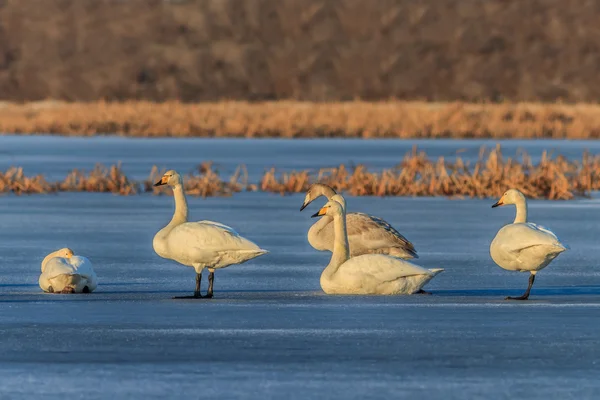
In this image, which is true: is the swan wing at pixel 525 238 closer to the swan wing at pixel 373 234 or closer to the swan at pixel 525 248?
the swan at pixel 525 248

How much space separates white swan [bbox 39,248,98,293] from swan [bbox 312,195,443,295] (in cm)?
167

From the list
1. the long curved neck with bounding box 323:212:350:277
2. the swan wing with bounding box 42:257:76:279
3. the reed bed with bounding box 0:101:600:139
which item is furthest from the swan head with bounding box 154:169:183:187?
the reed bed with bounding box 0:101:600:139

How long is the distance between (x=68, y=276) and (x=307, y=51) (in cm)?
9358

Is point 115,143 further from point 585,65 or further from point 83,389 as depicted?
point 585,65

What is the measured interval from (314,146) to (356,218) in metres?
30.8

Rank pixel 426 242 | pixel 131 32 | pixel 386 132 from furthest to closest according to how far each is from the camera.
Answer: pixel 131 32, pixel 386 132, pixel 426 242

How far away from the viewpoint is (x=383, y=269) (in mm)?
10602

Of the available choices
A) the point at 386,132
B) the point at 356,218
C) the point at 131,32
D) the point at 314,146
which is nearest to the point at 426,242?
the point at 356,218

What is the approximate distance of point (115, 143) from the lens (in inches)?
1754

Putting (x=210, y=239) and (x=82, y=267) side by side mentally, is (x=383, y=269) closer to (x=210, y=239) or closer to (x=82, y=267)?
(x=210, y=239)


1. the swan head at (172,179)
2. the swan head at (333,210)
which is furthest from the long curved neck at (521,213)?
the swan head at (172,179)

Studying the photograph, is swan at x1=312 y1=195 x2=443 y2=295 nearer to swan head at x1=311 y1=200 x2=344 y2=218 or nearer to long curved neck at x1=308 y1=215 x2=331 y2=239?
swan head at x1=311 y1=200 x2=344 y2=218

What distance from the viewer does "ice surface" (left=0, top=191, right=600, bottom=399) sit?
733 centimetres

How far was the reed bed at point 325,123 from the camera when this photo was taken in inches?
1958
